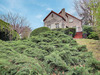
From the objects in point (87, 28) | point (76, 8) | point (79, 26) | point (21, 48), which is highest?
point (76, 8)

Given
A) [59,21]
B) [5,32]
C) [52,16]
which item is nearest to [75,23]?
[59,21]

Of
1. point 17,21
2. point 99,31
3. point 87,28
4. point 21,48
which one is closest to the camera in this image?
point 21,48

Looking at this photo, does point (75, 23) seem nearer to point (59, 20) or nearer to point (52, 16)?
point (59, 20)

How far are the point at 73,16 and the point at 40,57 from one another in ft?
54.8

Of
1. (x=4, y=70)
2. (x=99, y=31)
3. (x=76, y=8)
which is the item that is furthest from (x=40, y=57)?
(x=76, y=8)

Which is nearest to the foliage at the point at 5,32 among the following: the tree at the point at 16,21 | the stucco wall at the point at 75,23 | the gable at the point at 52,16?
the gable at the point at 52,16

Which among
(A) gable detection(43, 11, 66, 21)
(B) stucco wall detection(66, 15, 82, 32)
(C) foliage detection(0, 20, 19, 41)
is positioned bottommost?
(C) foliage detection(0, 20, 19, 41)

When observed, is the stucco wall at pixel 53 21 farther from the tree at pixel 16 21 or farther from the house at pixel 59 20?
the tree at pixel 16 21

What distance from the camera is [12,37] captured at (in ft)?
24.2

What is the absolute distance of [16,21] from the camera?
18219mm

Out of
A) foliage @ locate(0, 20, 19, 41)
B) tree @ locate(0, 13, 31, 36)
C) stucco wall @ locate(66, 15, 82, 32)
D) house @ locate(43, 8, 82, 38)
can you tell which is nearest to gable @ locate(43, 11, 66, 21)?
house @ locate(43, 8, 82, 38)

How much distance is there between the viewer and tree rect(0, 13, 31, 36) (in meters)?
16.1

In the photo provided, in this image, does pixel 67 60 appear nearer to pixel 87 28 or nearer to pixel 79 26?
pixel 87 28

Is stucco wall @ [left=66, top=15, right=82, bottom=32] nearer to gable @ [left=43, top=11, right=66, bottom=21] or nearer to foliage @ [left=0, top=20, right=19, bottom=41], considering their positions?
→ gable @ [left=43, top=11, right=66, bottom=21]
